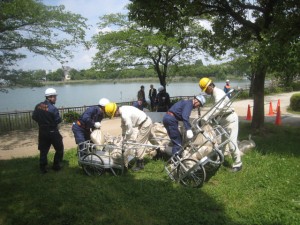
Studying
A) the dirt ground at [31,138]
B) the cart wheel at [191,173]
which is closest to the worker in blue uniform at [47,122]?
the dirt ground at [31,138]

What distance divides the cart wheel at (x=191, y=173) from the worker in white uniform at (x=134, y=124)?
1.14 m

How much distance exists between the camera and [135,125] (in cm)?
650

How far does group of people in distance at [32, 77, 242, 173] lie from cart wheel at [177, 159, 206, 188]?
447 millimetres

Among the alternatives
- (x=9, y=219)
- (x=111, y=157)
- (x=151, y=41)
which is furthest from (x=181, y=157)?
(x=151, y=41)

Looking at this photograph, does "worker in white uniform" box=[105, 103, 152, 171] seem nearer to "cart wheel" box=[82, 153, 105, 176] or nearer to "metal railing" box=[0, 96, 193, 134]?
"cart wheel" box=[82, 153, 105, 176]

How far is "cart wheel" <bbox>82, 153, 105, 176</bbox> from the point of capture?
6215 mm

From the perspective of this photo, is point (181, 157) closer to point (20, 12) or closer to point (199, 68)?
point (20, 12)

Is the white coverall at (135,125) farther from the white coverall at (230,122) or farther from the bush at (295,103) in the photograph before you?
the bush at (295,103)

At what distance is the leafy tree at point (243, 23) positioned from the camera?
7.46 meters

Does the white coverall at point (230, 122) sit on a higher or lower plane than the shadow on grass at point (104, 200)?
higher

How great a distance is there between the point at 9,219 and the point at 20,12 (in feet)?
26.7

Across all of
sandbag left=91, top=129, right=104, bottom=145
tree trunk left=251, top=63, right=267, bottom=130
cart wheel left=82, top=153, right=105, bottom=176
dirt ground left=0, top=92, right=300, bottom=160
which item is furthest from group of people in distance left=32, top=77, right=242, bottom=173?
tree trunk left=251, top=63, right=267, bottom=130

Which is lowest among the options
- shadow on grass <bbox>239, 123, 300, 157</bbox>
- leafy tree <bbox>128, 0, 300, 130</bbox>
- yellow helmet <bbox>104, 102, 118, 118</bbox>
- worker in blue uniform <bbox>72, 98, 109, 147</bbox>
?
shadow on grass <bbox>239, 123, 300, 157</bbox>

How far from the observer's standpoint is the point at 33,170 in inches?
275
